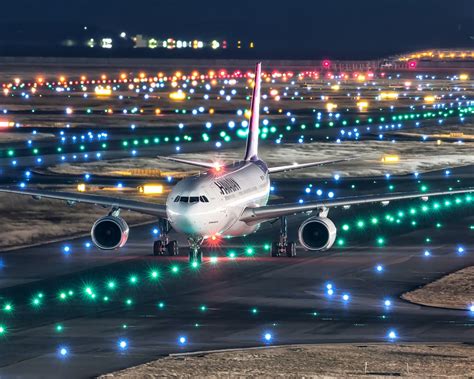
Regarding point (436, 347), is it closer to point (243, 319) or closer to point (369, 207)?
point (243, 319)

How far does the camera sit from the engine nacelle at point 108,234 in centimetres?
5275

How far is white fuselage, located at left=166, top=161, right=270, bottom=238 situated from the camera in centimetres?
4934

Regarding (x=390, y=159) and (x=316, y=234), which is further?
(x=390, y=159)

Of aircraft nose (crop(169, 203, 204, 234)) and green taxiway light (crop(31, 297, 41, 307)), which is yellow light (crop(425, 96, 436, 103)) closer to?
aircraft nose (crop(169, 203, 204, 234))

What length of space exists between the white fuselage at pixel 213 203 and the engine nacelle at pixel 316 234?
273 centimetres

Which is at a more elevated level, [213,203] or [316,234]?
[213,203]

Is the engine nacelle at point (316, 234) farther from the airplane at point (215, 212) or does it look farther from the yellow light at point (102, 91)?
the yellow light at point (102, 91)

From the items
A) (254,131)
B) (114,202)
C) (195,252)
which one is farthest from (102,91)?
(195,252)

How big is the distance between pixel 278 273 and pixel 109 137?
206ft

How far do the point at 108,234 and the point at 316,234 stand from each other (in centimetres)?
833

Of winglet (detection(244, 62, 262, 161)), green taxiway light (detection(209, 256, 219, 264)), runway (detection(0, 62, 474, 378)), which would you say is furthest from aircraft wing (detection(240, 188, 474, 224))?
winglet (detection(244, 62, 262, 161))

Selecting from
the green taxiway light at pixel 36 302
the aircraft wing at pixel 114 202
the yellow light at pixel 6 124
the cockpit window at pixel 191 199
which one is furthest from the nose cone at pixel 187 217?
the yellow light at pixel 6 124

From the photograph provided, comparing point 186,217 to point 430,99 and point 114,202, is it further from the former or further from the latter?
point 430,99

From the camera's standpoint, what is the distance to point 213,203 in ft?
→ 164
